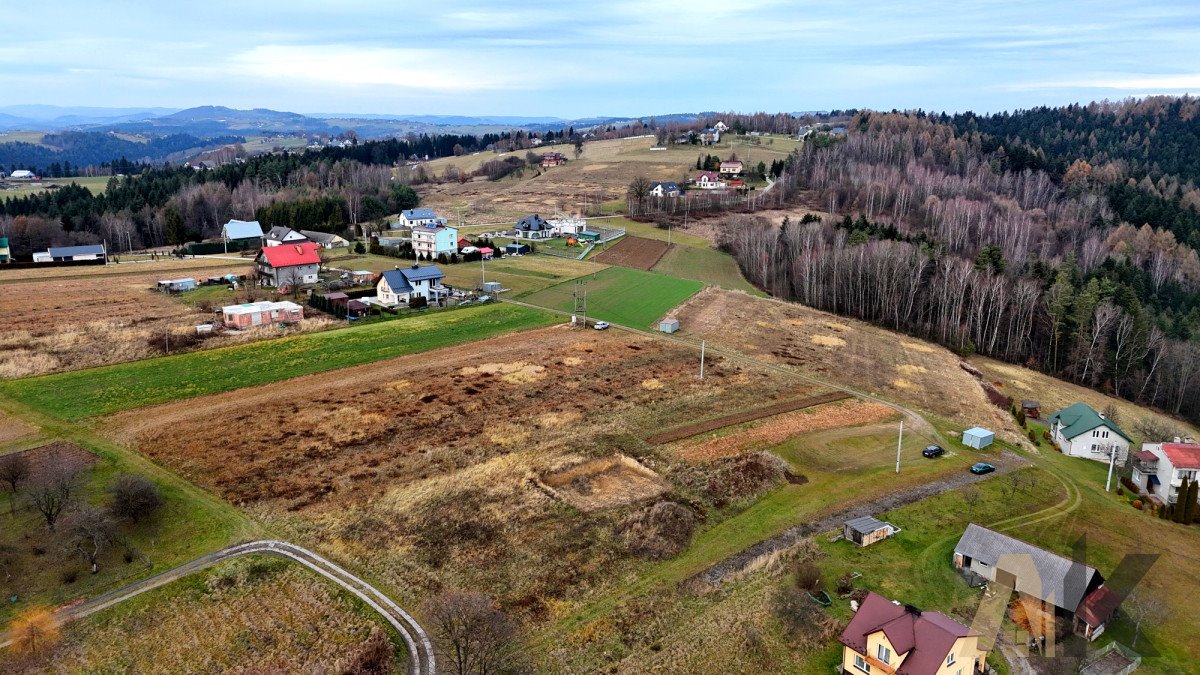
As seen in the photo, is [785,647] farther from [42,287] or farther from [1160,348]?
[42,287]

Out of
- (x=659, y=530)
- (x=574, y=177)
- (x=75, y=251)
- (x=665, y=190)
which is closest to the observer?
(x=659, y=530)

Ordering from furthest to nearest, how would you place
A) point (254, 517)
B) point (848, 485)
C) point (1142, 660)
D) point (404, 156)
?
point (404, 156) < point (848, 485) < point (254, 517) < point (1142, 660)

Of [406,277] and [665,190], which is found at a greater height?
[665,190]

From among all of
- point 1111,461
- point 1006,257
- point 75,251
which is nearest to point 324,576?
point 1111,461

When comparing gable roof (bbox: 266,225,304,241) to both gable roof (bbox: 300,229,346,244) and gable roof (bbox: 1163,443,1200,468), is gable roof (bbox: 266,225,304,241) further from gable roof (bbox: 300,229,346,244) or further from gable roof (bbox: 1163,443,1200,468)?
gable roof (bbox: 1163,443,1200,468)

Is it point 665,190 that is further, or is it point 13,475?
point 665,190

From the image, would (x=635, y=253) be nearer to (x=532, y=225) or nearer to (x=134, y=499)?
(x=532, y=225)

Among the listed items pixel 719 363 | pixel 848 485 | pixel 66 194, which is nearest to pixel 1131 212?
pixel 719 363
